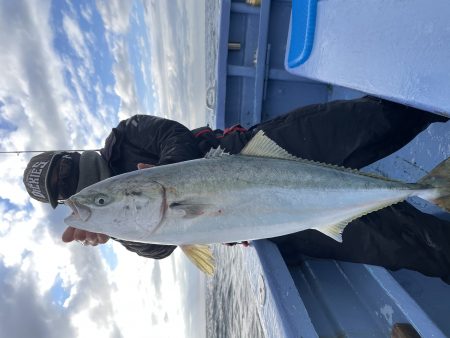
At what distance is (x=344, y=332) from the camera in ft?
10.8

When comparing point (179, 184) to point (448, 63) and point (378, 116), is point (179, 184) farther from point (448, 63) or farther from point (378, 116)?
point (378, 116)

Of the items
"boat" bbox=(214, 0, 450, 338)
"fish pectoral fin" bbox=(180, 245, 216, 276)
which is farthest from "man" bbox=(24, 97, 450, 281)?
"fish pectoral fin" bbox=(180, 245, 216, 276)

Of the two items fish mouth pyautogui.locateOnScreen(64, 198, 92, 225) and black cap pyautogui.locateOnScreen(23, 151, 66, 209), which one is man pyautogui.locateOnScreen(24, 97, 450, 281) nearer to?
black cap pyautogui.locateOnScreen(23, 151, 66, 209)

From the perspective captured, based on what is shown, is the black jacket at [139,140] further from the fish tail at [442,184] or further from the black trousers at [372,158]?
the fish tail at [442,184]

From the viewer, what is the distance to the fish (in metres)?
2.26

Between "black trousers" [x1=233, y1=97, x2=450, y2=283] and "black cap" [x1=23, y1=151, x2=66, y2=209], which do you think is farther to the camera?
"black cap" [x1=23, y1=151, x2=66, y2=209]

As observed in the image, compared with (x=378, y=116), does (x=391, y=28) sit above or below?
above

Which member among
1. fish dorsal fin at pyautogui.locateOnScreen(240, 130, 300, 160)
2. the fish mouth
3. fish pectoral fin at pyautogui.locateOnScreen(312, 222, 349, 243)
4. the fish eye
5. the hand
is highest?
fish dorsal fin at pyautogui.locateOnScreen(240, 130, 300, 160)

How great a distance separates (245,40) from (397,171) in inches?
154

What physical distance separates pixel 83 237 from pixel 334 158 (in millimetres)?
2303

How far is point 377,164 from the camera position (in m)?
5.43

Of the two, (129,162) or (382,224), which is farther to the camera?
(129,162)

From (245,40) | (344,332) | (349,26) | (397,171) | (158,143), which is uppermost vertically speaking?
(349,26)

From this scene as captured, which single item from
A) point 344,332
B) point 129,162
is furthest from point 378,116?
point 129,162
